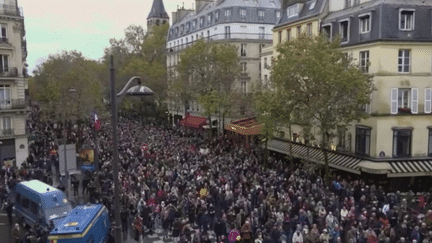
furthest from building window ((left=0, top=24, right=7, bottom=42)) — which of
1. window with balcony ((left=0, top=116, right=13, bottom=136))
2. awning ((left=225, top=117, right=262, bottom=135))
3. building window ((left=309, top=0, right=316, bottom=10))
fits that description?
building window ((left=309, top=0, right=316, bottom=10))

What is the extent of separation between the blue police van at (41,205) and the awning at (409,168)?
65.6 feet

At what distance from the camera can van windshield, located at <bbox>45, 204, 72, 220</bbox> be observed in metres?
18.3

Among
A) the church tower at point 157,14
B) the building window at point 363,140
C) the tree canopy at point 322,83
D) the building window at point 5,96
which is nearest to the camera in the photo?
the tree canopy at point 322,83

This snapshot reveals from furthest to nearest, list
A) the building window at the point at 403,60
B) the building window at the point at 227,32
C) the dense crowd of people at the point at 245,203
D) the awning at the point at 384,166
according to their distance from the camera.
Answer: the building window at the point at 227,32, the building window at the point at 403,60, the awning at the point at 384,166, the dense crowd of people at the point at 245,203

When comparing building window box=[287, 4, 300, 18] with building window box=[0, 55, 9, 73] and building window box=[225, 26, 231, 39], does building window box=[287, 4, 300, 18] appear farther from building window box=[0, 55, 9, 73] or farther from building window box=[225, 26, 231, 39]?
building window box=[0, 55, 9, 73]

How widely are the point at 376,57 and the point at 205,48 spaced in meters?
21.4

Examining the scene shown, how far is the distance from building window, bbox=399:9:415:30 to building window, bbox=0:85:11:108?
104 feet

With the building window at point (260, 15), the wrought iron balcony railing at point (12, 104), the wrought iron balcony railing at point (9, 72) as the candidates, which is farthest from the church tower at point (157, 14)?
the wrought iron balcony railing at point (12, 104)

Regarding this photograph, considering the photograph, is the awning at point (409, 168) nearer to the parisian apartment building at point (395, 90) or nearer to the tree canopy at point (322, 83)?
the parisian apartment building at point (395, 90)

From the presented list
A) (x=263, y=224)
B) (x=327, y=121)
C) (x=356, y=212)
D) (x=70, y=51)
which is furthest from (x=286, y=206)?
(x=70, y=51)

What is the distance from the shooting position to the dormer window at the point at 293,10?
120ft

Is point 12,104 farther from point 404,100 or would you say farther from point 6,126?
point 404,100

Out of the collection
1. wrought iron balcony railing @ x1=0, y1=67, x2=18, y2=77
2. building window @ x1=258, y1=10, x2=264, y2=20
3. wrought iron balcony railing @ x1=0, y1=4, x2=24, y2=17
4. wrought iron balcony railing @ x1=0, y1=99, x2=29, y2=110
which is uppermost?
building window @ x1=258, y1=10, x2=264, y2=20

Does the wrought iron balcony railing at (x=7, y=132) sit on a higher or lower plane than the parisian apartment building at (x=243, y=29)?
lower
